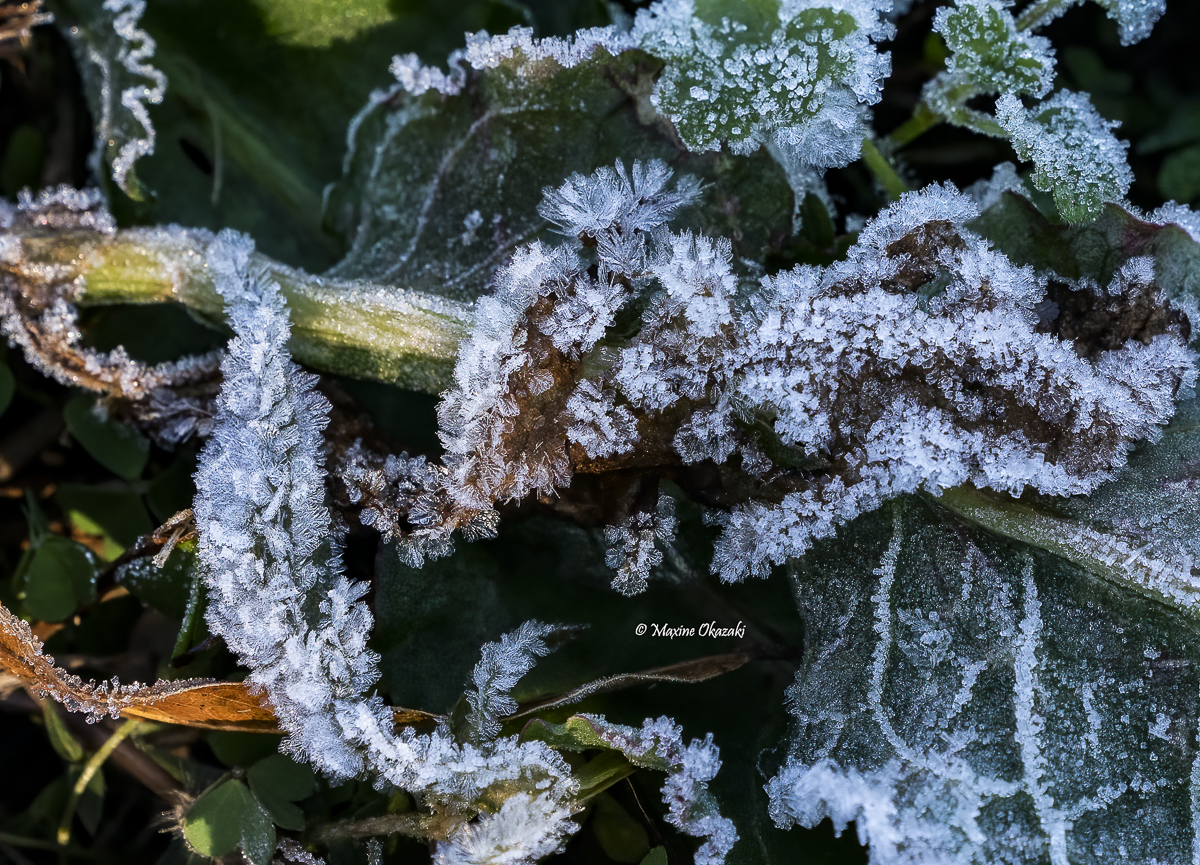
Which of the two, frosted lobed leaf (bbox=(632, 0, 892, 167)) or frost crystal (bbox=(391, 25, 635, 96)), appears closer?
frosted lobed leaf (bbox=(632, 0, 892, 167))

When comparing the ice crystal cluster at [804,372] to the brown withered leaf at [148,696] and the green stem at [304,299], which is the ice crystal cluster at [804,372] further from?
the brown withered leaf at [148,696]

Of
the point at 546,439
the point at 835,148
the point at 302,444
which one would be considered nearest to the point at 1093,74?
the point at 835,148

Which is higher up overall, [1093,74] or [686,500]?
[1093,74]

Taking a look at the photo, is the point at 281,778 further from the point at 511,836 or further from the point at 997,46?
the point at 997,46

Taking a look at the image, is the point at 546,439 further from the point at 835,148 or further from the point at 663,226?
the point at 835,148

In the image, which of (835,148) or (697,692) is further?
(697,692)

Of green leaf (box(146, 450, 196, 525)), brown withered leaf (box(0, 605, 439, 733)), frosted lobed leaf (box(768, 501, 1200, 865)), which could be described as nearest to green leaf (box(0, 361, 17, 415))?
green leaf (box(146, 450, 196, 525))

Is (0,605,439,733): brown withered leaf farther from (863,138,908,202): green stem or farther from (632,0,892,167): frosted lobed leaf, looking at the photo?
(863,138,908,202): green stem
